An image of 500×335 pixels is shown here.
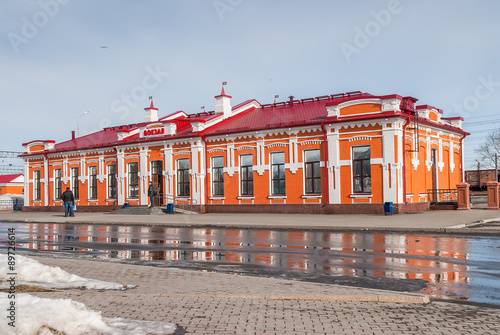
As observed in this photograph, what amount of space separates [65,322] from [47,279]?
3729mm

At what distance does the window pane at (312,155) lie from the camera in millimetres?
28359

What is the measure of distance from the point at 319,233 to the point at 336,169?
396 inches

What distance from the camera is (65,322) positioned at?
456 centimetres

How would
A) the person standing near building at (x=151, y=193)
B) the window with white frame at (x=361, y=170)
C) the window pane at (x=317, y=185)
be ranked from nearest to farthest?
the window with white frame at (x=361, y=170) < the window pane at (x=317, y=185) < the person standing near building at (x=151, y=193)

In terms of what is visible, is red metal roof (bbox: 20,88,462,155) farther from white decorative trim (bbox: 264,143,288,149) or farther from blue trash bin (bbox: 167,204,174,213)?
blue trash bin (bbox: 167,204,174,213)

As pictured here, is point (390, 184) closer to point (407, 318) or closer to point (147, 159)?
point (147, 159)

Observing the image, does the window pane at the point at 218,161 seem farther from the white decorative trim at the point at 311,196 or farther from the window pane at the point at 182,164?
the white decorative trim at the point at 311,196

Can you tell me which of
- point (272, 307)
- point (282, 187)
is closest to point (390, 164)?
point (282, 187)

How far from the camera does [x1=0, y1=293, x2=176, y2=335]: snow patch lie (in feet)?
14.4

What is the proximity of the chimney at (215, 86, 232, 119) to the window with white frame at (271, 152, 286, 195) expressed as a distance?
248 inches

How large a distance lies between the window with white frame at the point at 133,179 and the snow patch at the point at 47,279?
2766 cm

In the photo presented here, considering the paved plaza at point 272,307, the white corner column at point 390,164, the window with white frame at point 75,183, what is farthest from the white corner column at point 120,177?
the paved plaza at point 272,307

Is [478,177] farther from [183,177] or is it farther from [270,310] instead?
[270,310]

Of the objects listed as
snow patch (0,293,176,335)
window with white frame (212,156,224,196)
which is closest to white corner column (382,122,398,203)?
window with white frame (212,156,224,196)
